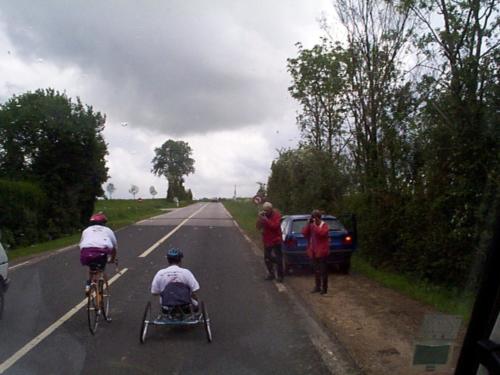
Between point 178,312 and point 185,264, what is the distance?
8.75 m

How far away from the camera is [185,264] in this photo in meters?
16.5

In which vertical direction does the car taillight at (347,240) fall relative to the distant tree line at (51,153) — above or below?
below

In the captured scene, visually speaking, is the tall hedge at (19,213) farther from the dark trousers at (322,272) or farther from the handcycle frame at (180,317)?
the handcycle frame at (180,317)

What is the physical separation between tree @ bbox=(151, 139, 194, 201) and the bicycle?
10793cm

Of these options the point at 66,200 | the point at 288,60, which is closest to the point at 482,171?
the point at 288,60

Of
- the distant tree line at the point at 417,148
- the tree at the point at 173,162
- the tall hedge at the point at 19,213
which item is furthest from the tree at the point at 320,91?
the tree at the point at 173,162

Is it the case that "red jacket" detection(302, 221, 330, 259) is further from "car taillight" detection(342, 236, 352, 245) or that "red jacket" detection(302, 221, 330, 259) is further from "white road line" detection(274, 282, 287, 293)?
"car taillight" detection(342, 236, 352, 245)

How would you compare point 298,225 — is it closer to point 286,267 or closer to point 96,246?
point 286,267

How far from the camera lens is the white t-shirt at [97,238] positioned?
28.4ft

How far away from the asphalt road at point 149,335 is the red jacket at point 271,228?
36.6 inches

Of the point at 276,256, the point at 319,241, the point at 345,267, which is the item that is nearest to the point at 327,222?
the point at 345,267

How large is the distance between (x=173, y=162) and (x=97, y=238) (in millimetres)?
119276

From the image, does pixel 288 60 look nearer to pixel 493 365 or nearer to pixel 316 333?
pixel 316 333

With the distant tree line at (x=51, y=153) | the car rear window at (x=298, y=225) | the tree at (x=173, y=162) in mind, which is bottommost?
the car rear window at (x=298, y=225)
